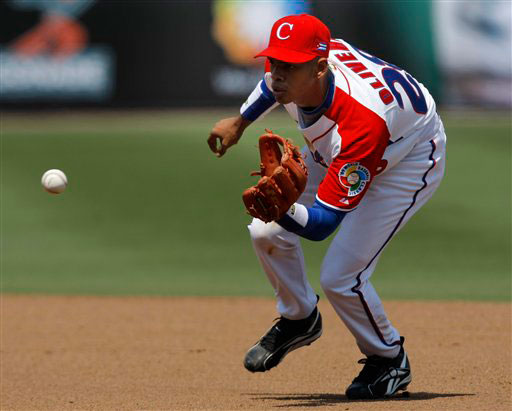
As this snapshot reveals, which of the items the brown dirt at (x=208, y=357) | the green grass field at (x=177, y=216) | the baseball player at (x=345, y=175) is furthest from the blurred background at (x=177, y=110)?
the baseball player at (x=345, y=175)

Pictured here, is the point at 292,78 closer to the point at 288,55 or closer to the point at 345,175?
the point at 288,55

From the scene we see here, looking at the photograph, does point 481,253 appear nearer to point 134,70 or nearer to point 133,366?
point 133,366

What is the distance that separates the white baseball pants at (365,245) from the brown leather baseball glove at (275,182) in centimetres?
67

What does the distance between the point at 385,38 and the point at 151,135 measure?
13.1ft

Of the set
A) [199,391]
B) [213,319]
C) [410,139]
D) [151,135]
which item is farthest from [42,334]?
[151,135]

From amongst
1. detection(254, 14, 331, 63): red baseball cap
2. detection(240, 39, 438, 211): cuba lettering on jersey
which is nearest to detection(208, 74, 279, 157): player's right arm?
detection(240, 39, 438, 211): cuba lettering on jersey

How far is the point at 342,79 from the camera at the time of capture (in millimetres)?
5602

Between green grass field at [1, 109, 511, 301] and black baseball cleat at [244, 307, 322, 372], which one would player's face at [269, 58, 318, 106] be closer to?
black baseball cleat at [244, 307, 322, 372]

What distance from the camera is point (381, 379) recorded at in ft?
19.6

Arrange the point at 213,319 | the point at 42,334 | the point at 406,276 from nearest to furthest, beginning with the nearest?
the point at 42,334 < the point at 213,319 < the point at 406,276

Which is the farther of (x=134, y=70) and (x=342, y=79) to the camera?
(x=134, y=70)

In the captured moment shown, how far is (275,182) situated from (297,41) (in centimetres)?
73

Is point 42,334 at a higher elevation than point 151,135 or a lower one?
higher

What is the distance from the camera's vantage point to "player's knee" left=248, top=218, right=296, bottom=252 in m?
5.97
